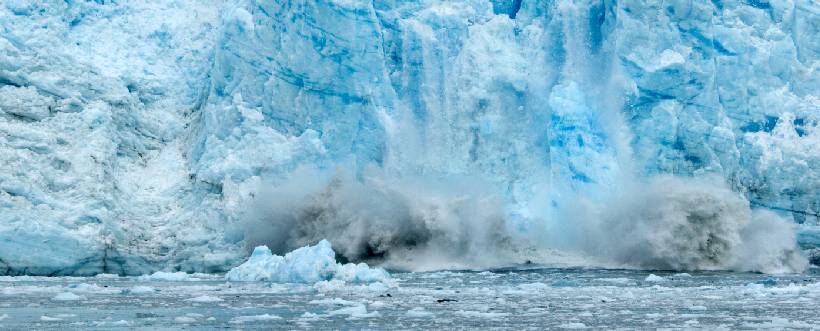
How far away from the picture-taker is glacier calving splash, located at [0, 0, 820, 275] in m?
23.0

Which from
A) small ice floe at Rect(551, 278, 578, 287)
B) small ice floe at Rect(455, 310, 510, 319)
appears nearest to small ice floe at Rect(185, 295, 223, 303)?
small ice floe at Rect(455, 310, 510, 319)

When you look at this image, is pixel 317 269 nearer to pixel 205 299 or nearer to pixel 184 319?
pixel 205 299

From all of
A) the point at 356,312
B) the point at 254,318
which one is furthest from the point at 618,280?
the point at 254,318

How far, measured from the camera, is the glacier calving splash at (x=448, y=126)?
2297 centimetres

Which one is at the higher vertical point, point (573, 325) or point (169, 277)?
point (169, 277)

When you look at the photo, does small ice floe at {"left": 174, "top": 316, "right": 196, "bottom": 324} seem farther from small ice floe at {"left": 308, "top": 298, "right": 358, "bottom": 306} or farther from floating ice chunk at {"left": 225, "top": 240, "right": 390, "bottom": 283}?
floating ice chunk at {"left": 225, "top": 240, "right": 390, "bottom": 283}

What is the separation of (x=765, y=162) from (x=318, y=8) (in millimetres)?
11571

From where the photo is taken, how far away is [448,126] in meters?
25.1

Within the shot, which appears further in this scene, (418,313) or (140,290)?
(140,290)

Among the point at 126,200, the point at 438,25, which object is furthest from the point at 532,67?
the point at 126,200

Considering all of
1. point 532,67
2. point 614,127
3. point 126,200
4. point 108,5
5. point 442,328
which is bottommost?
point 442,328

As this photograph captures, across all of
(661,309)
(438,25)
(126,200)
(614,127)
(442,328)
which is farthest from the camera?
(438,25)

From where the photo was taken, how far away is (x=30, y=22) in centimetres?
2305

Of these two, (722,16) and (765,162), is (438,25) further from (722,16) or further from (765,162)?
(765,162)
